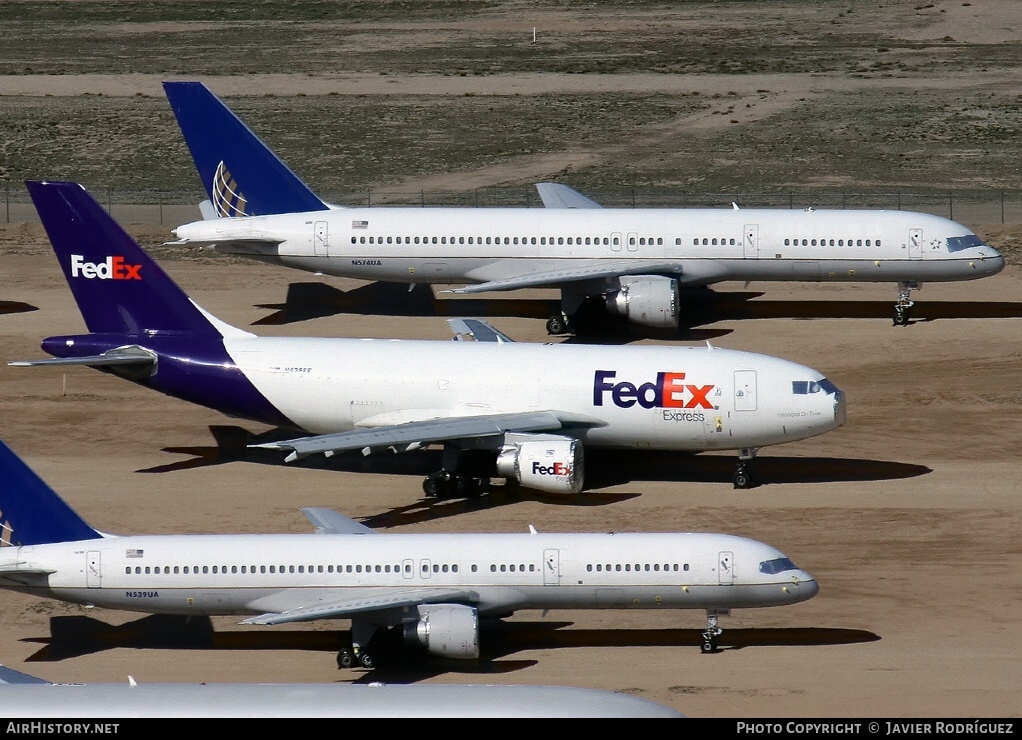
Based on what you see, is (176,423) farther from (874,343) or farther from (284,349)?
(874,343)

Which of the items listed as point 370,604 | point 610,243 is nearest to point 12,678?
point 370,604

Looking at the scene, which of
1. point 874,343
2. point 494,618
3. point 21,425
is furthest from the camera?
point 874,343

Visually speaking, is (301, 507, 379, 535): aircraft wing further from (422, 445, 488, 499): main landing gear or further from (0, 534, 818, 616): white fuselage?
(422, 445, 488, 499): main landing gear

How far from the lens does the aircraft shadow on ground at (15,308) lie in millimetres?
77875

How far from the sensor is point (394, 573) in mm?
44125

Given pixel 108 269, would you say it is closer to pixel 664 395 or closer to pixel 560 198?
pixel 664 395

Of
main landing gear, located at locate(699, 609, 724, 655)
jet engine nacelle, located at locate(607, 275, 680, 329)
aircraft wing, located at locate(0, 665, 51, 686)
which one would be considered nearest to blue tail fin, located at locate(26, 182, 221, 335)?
jet engine nacelle, located at locate(607, 275, 680, 329)

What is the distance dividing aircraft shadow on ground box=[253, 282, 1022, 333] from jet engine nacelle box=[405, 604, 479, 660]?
31593mm

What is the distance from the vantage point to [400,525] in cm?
5372

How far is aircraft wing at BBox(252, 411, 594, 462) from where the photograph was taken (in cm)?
5359

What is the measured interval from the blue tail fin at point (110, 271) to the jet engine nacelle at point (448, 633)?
1834 cm

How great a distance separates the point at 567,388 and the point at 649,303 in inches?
605

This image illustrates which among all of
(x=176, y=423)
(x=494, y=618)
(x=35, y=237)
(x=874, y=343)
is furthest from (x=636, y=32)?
(x=494, y=618)
